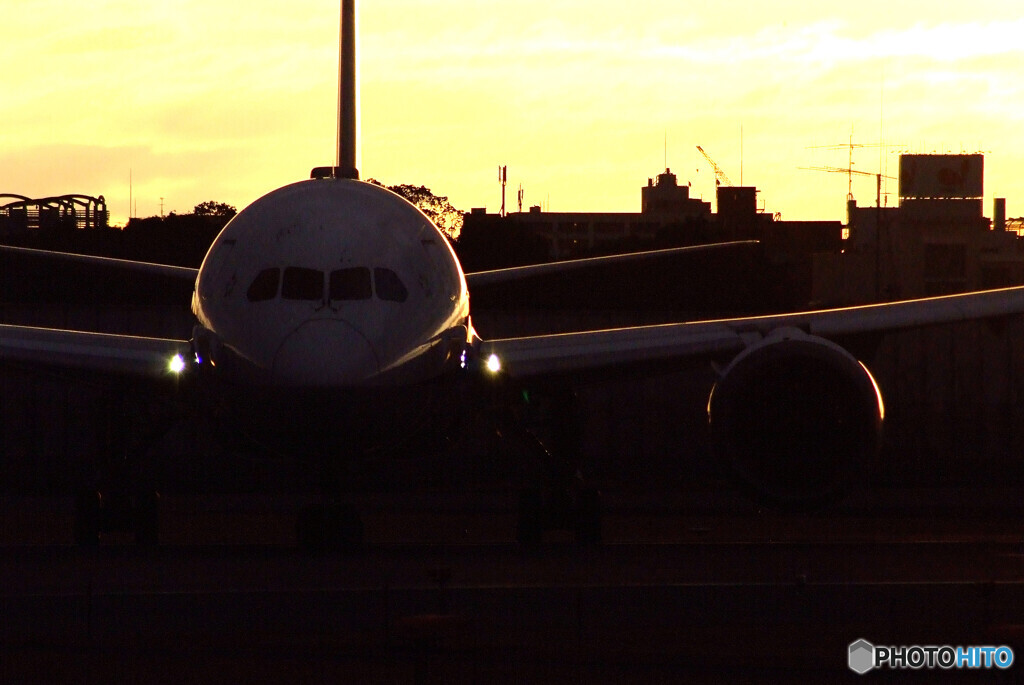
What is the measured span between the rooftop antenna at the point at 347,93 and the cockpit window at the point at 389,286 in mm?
5404

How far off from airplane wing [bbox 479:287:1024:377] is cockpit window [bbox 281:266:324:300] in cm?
278

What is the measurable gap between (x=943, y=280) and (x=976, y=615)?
107761mm

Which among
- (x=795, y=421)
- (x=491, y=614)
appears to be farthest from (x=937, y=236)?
(x=491, y=614)

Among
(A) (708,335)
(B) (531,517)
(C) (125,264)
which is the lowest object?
(B) (531,517)

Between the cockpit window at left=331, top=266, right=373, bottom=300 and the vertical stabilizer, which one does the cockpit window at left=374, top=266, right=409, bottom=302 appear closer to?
the cockpit window at left=331, top=266, right=373, bottom=300

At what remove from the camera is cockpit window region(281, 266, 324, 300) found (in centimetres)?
1584

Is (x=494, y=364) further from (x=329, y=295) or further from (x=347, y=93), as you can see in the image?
(x=347, y=93)

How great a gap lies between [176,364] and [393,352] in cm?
310

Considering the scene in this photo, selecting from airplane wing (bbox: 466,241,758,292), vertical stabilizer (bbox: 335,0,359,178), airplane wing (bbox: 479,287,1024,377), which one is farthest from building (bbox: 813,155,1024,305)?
airplane wing (bbox: 479,287,1024,377)

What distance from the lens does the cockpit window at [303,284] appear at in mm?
15836

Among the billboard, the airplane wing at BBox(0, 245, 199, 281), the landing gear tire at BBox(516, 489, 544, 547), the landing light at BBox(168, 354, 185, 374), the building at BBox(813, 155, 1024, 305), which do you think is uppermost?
the billboard

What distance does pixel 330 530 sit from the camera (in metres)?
16.8

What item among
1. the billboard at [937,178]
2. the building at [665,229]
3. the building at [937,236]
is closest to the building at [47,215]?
the building at [665,229]

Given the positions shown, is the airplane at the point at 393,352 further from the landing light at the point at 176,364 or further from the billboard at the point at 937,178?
the billboard at the point at 937,178
